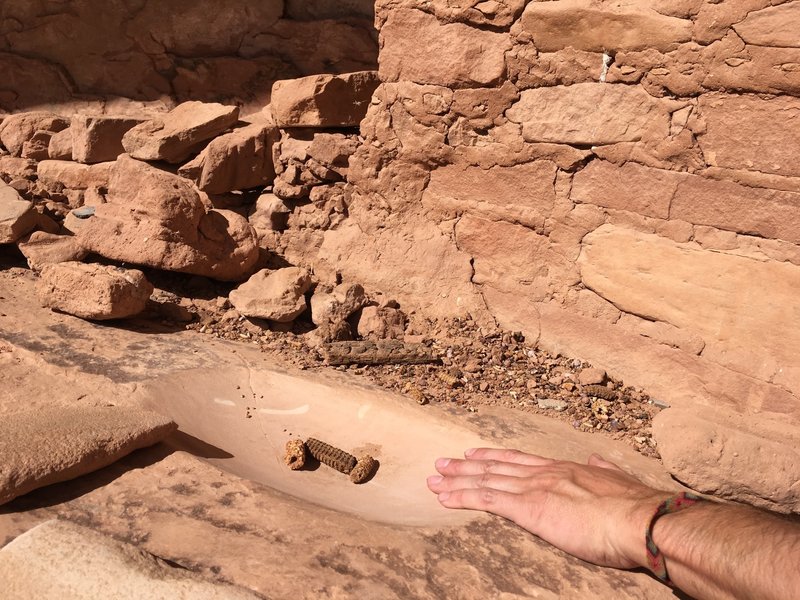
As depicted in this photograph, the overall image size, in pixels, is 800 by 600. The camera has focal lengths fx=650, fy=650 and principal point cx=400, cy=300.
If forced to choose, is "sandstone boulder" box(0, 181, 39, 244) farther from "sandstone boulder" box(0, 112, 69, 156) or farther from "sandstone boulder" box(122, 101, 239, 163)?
"sandstone boulder" box(0, 112, 69, 156)

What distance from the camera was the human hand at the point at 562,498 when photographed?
1.54m

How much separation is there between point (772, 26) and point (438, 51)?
125 centimetres

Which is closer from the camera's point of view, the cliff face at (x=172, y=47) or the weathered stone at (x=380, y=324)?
the weathered stone at (x=380, y=324)

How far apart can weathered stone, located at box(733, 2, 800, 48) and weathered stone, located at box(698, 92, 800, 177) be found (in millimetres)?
170

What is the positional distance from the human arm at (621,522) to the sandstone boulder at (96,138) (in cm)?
316

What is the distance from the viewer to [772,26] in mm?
2031

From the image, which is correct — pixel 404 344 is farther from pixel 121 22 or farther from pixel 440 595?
pixel 121 22

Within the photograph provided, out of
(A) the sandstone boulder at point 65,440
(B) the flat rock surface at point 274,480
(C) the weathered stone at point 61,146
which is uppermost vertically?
(C) the weathered stone at point 61,146

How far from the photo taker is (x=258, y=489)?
5.61 feet

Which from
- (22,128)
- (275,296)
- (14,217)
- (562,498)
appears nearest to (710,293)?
(562,498)

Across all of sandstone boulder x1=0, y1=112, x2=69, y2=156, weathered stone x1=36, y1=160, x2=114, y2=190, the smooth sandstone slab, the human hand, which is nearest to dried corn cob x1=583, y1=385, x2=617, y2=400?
the human hand

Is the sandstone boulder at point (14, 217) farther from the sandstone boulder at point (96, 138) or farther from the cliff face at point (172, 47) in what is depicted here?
the cliff face at point (172, 47)

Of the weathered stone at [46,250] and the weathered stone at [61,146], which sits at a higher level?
the weathered stone at [61,146]

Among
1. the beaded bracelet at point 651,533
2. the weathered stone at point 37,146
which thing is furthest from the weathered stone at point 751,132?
the weathered stone at point 37,146
